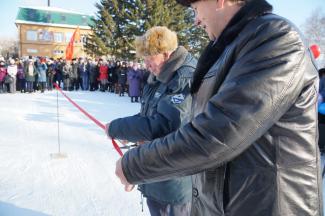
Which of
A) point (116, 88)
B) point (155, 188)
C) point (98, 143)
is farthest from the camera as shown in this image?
point (116, 88)

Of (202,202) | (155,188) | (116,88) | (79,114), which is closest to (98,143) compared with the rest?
(79,114)

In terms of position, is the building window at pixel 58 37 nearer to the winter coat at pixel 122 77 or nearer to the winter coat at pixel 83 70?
the winter coat at pixel 83 70

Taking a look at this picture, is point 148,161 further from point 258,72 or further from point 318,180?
point 318,180

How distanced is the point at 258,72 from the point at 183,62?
1.34m

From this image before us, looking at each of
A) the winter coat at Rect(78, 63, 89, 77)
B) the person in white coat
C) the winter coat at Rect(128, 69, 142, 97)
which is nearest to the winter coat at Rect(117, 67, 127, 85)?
the winter coat at Rect(128, 69, 142, 97)

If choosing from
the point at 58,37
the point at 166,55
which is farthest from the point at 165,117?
the point at 58,37

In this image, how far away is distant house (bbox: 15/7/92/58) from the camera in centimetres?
4809

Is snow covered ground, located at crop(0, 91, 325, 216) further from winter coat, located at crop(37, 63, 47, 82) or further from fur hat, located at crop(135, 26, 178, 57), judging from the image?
winter coat, located at crop(37, 63, 47, 82)

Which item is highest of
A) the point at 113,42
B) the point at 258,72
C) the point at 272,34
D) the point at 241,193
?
the point at 113,42

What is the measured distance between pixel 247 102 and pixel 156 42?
1484 millimetres

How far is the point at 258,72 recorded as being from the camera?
0.90m

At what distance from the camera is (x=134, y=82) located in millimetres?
13547

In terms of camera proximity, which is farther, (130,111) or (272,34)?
(130,111)

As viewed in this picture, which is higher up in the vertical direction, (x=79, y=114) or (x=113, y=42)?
(x=113, y=42)
